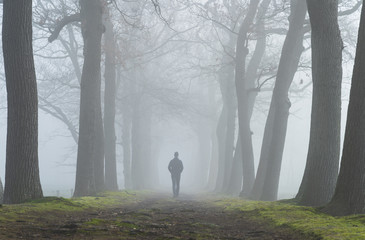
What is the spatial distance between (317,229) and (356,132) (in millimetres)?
2367

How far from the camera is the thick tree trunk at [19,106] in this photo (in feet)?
33.5

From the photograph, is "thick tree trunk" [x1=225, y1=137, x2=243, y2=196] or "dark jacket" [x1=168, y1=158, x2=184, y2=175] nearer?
"thick tree trunk" [x1=225, y1=137, x2=243, y2=196]

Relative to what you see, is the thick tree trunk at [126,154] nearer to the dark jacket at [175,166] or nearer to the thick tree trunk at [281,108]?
the dark jacket at [175,166]

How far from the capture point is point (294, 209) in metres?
9.75

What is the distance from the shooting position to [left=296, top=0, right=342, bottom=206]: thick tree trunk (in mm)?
11000

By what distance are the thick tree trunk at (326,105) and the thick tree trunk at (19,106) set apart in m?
6.14

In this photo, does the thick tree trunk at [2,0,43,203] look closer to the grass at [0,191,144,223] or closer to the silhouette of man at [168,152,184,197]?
the grass at [0,191,144,223]

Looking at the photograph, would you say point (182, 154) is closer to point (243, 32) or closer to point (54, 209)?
point (243, 32)

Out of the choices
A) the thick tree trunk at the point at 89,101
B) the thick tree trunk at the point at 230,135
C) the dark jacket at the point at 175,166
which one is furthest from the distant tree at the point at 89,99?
the thick tree trunk at the point at 230,135

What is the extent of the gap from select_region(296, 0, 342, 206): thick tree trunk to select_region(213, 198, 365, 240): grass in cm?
133

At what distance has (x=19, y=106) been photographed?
10.2 m

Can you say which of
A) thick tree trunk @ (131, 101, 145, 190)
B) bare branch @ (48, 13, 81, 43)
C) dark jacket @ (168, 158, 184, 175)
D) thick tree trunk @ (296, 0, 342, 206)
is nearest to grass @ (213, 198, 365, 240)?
thick tree trunk @ (296, 0, 342, 206)

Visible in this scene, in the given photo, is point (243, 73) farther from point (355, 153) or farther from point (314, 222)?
point (314, 222)

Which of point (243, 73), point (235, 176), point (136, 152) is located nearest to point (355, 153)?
point (243, 73)
